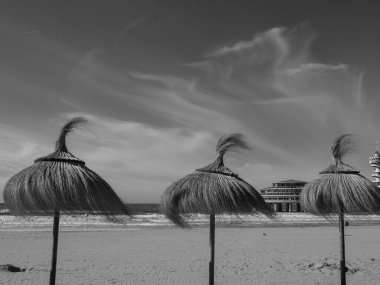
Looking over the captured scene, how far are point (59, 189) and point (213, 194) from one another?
285 centimetres

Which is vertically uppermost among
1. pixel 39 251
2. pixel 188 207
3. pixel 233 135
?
pixel 233 135

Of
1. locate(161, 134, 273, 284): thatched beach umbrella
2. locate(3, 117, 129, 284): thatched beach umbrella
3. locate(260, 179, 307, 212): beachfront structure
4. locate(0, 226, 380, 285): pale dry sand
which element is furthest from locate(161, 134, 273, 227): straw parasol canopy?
locate(260, 179, 307, 212): beachfront structure

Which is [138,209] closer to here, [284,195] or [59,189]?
[59,189]

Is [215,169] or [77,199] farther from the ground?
[215,169]

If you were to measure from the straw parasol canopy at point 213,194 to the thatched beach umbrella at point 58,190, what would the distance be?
1257 millimetres

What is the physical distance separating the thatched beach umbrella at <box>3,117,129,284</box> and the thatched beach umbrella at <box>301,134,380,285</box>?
4627mm

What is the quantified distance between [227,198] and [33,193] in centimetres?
354

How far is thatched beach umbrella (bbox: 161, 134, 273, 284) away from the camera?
322 inches

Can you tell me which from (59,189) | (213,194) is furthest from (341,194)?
(59,189)

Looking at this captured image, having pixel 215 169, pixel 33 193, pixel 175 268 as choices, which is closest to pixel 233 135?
pixel 215 169

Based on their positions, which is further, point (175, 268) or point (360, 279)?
point (175, 268)

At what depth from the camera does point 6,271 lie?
13680 mm

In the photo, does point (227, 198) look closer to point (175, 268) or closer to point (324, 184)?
point (324, 184)

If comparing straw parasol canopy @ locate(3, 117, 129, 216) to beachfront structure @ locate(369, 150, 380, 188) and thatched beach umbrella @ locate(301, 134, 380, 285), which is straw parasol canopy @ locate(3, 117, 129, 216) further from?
beachfront structure @ locate(369, 150, 380, 188)
